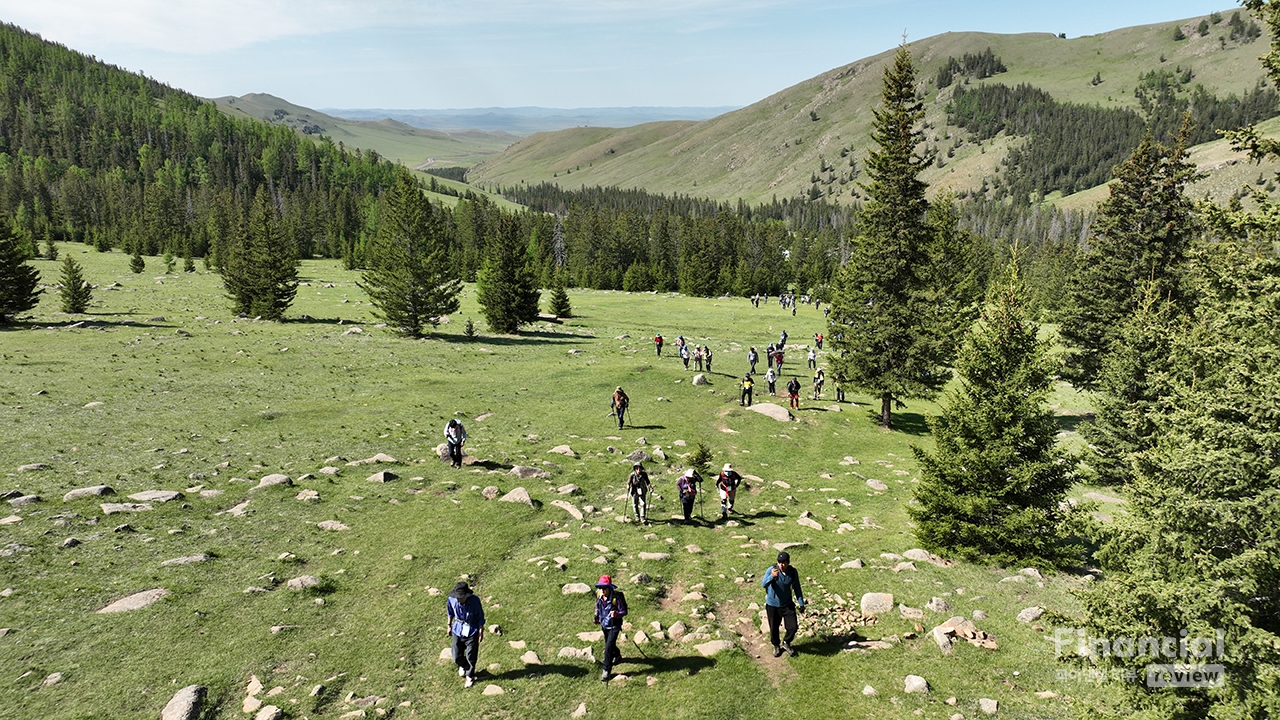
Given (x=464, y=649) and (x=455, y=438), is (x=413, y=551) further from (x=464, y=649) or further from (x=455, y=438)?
(x=455, y=438)

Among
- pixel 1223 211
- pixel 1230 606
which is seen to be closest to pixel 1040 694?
pixel 1230 606

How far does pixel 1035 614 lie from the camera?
45.2 ft

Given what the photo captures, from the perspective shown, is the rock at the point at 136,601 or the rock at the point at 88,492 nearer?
the rock at the point at 136,601

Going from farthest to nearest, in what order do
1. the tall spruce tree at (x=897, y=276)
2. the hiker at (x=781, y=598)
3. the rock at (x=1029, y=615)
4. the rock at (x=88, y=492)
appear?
the tall spruce tree at (x=897, y=276), the rock at (x=88, y=492), the rock at (x=1029, y=615), the hiker at (x=781, y=598)

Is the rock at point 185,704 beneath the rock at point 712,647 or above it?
above

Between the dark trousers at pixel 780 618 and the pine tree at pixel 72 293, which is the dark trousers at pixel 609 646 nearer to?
the dark trousers at pixel 780 618

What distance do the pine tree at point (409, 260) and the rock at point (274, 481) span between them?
102ft

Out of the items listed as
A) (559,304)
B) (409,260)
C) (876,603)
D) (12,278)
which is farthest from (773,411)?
(12,278)

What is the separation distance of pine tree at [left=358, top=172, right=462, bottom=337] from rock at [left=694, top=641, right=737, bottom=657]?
4199cm

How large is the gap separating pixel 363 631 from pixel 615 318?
64.9 m

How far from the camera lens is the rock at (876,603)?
14523 mm

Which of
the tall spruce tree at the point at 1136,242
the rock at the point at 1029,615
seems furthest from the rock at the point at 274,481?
the tall spruce tree at the point at 1136,242

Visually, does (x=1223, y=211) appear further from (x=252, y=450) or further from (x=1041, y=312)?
(x=252, y=450)

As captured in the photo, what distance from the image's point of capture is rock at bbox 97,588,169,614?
1283 cm
